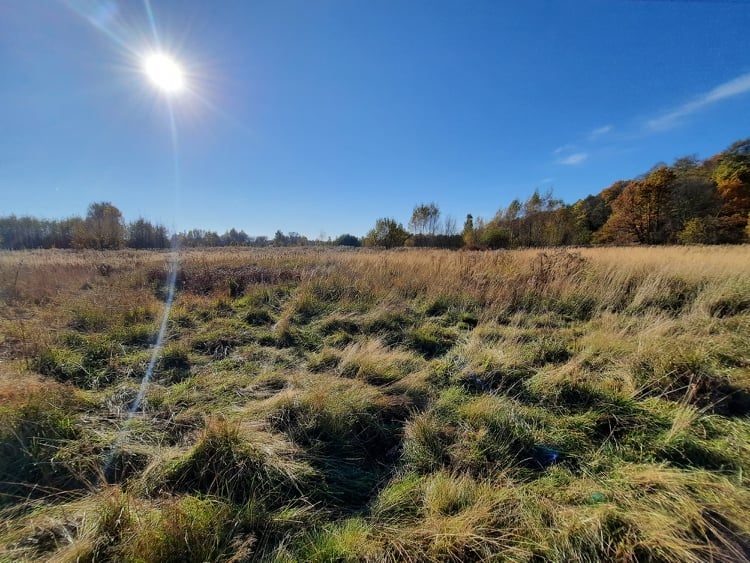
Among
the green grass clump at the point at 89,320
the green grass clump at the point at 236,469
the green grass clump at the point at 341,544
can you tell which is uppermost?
the green grass clump at the point at 89,320

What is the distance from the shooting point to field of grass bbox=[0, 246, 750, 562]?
59.2 inches

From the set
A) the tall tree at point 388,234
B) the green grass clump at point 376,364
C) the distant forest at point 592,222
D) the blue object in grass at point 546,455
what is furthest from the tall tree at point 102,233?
the blue object in grass at point 546,455

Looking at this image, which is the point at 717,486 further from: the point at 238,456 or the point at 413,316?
the point at 413,316

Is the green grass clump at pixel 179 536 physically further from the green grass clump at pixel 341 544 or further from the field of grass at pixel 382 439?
the green grass clump at pixel 341 544

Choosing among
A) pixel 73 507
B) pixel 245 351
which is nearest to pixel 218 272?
pixel 245 351

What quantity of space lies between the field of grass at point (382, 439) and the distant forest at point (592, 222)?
2364 cm

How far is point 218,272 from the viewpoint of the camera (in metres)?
8.95

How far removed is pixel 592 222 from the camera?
42062mm

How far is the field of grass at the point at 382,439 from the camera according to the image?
4.93 ft

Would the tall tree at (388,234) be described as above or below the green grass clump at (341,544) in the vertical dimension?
above

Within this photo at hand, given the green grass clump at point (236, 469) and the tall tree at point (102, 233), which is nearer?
the green grass clump at point (236, 469)

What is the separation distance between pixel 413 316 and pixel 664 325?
355cm

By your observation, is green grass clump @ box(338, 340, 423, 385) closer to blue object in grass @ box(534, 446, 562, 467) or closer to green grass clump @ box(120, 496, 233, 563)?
blue object in grass @ box(534, 446, 562, 467)

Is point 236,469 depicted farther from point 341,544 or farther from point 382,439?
point 382,439
